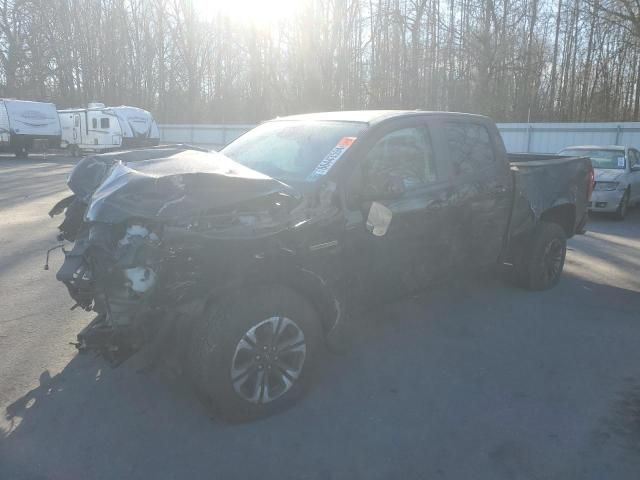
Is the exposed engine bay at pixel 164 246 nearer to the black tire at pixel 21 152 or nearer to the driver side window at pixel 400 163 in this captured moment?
the driver side window at pixel 400 163

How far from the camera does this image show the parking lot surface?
288 centimetres

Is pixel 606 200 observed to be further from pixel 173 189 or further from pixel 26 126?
pixel 26 126

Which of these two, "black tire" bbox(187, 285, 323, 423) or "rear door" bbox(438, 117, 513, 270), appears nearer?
"black tire" bbox(187, 285, 323, 423)

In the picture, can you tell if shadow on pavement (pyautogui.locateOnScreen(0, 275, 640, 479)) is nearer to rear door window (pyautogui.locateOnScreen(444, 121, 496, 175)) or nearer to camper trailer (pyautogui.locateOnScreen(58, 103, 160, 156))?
rear door window (pyautogui.locateOnScreen(444, 121, 496, 175))

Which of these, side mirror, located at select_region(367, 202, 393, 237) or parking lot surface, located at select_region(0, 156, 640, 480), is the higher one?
side mirror, located at select_region(367, 202, 393, 237)

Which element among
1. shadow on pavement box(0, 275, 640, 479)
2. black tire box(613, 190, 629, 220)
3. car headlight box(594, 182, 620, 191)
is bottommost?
shadow on pavement box(0, 275, 640, 479)

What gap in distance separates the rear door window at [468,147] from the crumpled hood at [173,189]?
1.89 metres

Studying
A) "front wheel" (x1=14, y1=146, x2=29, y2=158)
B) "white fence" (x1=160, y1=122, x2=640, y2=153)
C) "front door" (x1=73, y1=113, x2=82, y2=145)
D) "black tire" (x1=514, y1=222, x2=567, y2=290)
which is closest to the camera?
"black tire" (x1=514, y1=222, x2=567, y2=290)

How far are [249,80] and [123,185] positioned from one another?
3415cm

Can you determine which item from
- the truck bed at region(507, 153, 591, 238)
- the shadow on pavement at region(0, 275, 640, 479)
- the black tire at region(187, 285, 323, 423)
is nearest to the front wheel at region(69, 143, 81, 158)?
the shadow on pavement at region(0, 275, 640, 479)

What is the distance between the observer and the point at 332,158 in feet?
12.9

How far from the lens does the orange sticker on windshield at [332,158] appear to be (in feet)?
12.7

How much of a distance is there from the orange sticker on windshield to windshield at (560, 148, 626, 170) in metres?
9.60

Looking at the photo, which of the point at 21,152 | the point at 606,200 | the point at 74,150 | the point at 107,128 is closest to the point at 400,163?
the point at 606,200
